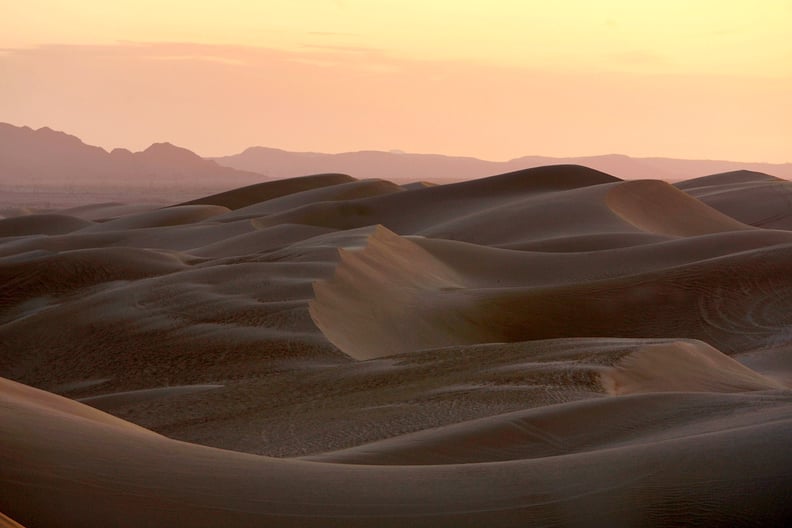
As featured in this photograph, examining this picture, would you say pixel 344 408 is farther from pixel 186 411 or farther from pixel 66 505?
pixel 66 505

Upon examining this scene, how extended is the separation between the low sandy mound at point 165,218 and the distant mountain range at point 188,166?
77.5 meters

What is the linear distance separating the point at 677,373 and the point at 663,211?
1292cm

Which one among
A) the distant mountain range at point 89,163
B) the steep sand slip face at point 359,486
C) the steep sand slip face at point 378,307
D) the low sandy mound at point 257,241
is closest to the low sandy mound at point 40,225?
the low sandy mound at point 257,241

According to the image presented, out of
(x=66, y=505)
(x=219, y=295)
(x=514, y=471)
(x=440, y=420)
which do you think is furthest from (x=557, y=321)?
(x=66, y=505)

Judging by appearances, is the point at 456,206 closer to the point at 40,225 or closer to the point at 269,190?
the point at 269,190

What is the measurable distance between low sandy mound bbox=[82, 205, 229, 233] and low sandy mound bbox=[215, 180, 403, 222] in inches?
24.9

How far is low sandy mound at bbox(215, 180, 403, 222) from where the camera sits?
23.2 metres

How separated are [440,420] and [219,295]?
444 cm

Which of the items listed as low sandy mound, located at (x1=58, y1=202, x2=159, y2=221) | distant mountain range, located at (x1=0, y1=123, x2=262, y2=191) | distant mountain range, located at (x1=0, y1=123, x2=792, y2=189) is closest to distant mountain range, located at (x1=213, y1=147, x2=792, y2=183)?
distant mountain range, located at (x1=0, y1=123, x2=792, y2=189)

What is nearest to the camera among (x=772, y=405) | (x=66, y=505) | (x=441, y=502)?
(x=66, y=505)

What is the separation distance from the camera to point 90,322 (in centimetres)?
907

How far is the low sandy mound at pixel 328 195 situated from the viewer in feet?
76.1

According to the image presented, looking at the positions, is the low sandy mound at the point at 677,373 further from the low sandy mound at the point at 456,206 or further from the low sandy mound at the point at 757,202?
the low sandy mound at the point at 757,202

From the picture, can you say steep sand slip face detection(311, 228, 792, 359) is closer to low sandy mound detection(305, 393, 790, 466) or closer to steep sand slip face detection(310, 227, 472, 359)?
steep sand slip face detection(310, 227, 472, 359)
